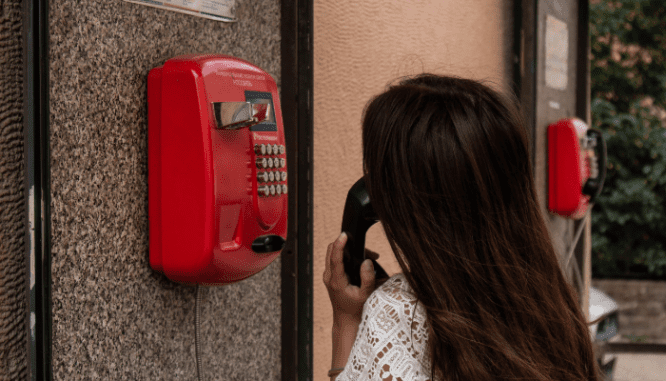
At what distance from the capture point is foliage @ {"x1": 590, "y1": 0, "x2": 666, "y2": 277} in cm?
525

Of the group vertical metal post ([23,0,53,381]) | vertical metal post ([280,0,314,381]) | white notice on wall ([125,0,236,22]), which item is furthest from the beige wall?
vertical metal post ([23,0,53,381])

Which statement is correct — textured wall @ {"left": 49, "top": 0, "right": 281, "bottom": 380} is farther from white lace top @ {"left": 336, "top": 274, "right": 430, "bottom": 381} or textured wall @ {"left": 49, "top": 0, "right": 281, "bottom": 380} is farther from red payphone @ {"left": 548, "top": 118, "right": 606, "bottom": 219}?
red payphone @ {"left": 548, "top": 118, "right": 606, "bottom": 219}

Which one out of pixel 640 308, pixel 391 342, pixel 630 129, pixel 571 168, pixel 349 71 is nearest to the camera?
pixel 391 342

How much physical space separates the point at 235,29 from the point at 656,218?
4.96 metres

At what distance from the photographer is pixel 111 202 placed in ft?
3.30

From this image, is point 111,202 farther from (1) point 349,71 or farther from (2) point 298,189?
(1) point 349,71

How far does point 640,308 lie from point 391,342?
5.02m

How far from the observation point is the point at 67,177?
36.8 inches

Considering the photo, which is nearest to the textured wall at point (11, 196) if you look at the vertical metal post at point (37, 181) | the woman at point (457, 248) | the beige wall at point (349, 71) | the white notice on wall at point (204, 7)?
the vertical metal post at point (37, 181)

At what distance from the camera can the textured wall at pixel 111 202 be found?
0.93 m

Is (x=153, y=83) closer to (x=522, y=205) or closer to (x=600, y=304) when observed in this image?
(x=522, y=205)

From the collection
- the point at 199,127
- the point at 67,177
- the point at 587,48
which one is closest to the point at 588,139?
the point at 587,48

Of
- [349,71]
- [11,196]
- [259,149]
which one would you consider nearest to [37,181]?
[11,196]

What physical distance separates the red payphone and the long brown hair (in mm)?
1655
